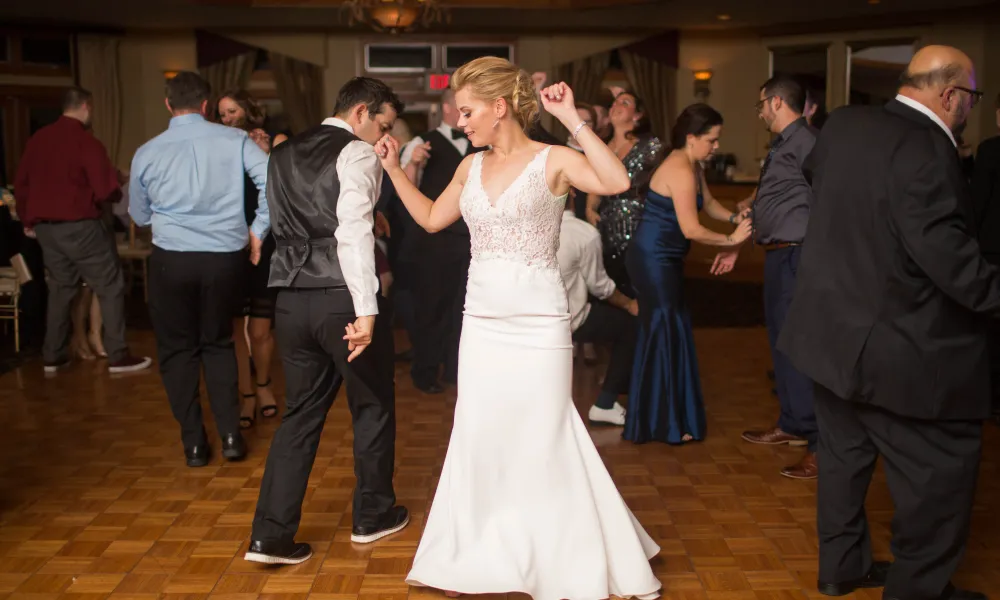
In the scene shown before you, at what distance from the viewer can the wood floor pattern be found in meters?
2.90

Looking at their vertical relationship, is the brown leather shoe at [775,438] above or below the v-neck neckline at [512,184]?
below

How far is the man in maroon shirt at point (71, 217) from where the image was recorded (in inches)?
218

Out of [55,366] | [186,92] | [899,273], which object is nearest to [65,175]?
[55,366]

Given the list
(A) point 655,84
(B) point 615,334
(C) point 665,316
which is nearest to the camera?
(C) point 665,316

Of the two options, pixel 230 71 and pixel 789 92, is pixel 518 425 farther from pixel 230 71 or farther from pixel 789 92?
pixel 230 71

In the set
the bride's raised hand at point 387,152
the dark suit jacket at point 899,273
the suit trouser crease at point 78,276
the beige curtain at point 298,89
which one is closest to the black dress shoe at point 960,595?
the dark suit jacket at point 899,273

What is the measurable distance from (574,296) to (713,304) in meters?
4.33

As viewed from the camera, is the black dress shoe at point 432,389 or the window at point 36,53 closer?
the black dress shoe at point 432,389

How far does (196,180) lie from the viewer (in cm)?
378

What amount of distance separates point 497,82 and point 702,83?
1115 centimetres

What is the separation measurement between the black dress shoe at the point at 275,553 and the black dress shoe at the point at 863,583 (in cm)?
157

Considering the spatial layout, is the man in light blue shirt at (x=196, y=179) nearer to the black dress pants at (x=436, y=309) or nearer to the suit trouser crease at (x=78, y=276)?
the black dress pants at (x=436, y=309)

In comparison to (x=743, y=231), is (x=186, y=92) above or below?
above

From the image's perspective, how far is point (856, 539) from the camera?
278cm
